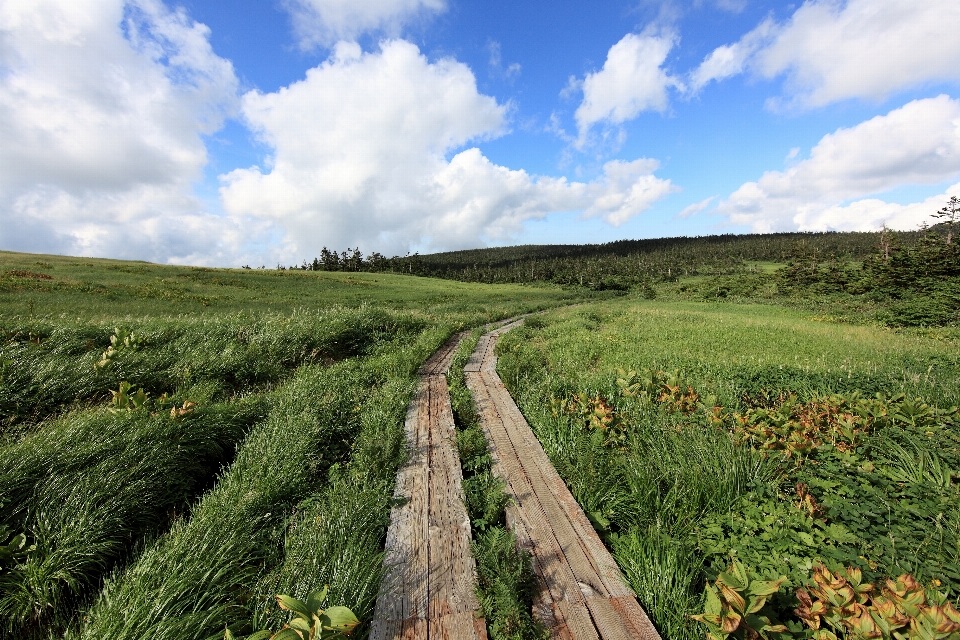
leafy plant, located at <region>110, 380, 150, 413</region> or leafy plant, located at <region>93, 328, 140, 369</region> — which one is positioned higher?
leafy plant, located at <region>93, 328, 140, 369</region>

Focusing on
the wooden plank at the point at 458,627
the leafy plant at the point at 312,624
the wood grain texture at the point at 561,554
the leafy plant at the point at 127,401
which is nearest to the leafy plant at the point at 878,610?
the wood grain texture at the point at 561,554

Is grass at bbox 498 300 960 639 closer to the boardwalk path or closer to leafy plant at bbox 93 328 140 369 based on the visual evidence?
the boardwalk path

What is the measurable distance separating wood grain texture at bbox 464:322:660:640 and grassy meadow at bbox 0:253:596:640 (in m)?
1.28

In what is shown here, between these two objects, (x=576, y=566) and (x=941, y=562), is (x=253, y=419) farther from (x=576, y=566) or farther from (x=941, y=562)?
(x=941, y=562)

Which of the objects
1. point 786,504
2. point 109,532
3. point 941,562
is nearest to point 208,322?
point 109,532

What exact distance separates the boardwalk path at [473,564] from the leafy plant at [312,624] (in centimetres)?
44

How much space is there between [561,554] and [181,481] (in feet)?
12.8

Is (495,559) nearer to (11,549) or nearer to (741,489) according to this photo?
(741,489)

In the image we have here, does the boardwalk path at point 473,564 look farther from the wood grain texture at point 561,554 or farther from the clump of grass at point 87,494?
the clump of grass at point 87,494

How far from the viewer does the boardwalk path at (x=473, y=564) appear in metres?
2.46

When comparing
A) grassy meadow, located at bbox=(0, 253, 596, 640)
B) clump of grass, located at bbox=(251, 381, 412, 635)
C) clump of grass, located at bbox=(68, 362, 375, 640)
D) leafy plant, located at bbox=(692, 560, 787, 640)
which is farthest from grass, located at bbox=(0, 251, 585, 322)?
leafy plant, located at bbox=(692, 560, 787, 640)

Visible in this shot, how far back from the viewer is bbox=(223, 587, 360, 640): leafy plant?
199cm

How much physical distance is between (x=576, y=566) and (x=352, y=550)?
5.90 ft

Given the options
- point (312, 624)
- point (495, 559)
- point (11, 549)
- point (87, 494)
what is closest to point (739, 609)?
point (495, 559)
